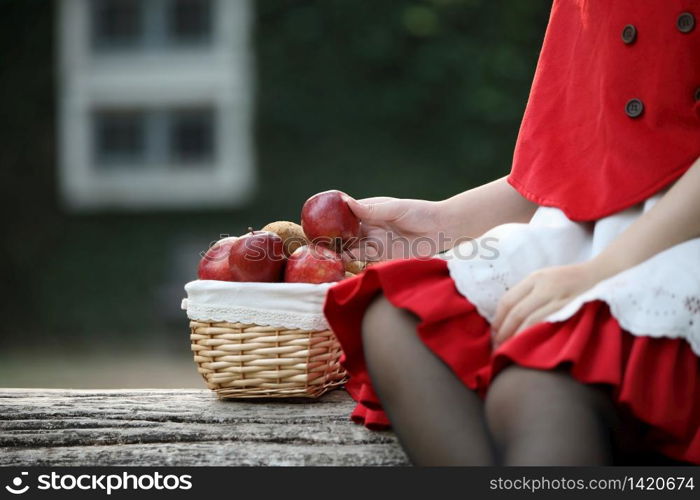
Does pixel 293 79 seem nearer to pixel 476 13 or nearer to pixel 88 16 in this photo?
pixel 476 13

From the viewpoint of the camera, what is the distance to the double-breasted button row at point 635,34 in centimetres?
118

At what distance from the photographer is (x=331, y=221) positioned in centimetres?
169

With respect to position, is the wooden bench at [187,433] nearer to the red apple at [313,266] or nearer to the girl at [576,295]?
the girl at [576,295]

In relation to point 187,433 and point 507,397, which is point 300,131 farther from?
point 507,397

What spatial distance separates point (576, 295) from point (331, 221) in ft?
2.38

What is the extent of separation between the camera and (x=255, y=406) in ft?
5.07

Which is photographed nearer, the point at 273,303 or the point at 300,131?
the point at 273,303

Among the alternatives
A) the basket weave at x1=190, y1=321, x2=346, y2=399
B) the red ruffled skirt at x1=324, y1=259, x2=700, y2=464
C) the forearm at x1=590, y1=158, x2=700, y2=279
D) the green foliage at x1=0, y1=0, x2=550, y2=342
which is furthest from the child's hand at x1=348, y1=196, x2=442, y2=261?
the green foliage at x1=0, y1=0, x2=550, y2=342

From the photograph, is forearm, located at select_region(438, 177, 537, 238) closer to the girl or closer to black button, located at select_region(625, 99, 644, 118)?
the girl

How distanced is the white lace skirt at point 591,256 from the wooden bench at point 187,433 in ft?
1.16

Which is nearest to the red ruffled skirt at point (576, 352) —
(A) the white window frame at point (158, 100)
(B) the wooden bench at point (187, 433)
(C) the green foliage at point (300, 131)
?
(B) the wooden bench at point (187, 433)

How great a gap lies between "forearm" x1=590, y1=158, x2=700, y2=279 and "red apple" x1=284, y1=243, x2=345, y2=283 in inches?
23.9

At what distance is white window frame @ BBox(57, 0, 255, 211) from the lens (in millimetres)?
8742

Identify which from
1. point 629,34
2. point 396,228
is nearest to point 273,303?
point 396,228
